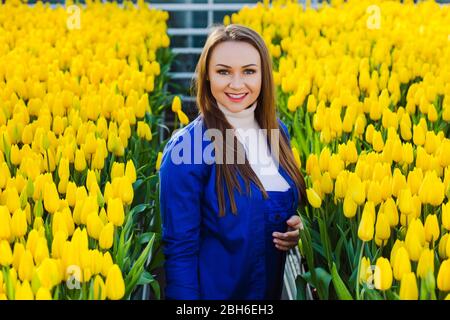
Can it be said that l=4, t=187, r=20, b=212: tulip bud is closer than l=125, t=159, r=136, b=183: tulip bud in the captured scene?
Yes

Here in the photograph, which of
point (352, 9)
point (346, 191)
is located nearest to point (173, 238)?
point (346, 191)

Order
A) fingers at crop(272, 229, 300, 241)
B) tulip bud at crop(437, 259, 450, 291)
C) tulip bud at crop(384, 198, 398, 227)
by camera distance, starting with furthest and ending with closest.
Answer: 1. fingers at crop(272, 229, 300, 241)
2. tulip bud at crop(384, 198, 398, 227)
3. tulip bud at crop(437, 259, 450, 291)

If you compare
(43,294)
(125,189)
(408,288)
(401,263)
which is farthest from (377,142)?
(43,294)

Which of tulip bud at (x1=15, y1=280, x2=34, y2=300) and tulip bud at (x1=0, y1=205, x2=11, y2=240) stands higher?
tulip bud at (x1=0, y1=205, x2=11, y2=240)

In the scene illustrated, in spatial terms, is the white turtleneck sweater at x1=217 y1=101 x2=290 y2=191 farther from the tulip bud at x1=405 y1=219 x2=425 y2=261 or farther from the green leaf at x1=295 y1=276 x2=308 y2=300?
the tulip bud at x1=405 y1=219 x2=425 y2=261

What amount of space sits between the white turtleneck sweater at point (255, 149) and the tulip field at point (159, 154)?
0.46 feet

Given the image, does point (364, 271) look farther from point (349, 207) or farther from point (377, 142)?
point (377, 142)

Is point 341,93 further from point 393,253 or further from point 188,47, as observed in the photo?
point 188,47

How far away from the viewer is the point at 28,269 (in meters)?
1.95

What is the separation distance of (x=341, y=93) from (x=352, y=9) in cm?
292

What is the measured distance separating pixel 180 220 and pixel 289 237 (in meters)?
0.40

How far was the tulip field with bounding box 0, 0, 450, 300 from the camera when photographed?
2031mm

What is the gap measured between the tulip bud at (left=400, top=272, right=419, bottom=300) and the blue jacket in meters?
0.81

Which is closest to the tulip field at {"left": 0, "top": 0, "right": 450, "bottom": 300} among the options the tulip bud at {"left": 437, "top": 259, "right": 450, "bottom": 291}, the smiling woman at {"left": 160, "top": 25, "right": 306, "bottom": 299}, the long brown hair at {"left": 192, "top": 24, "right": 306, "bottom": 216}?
the tulip bud at {"left": 437, "top": 259, "right": 450, "bottom": 291}
